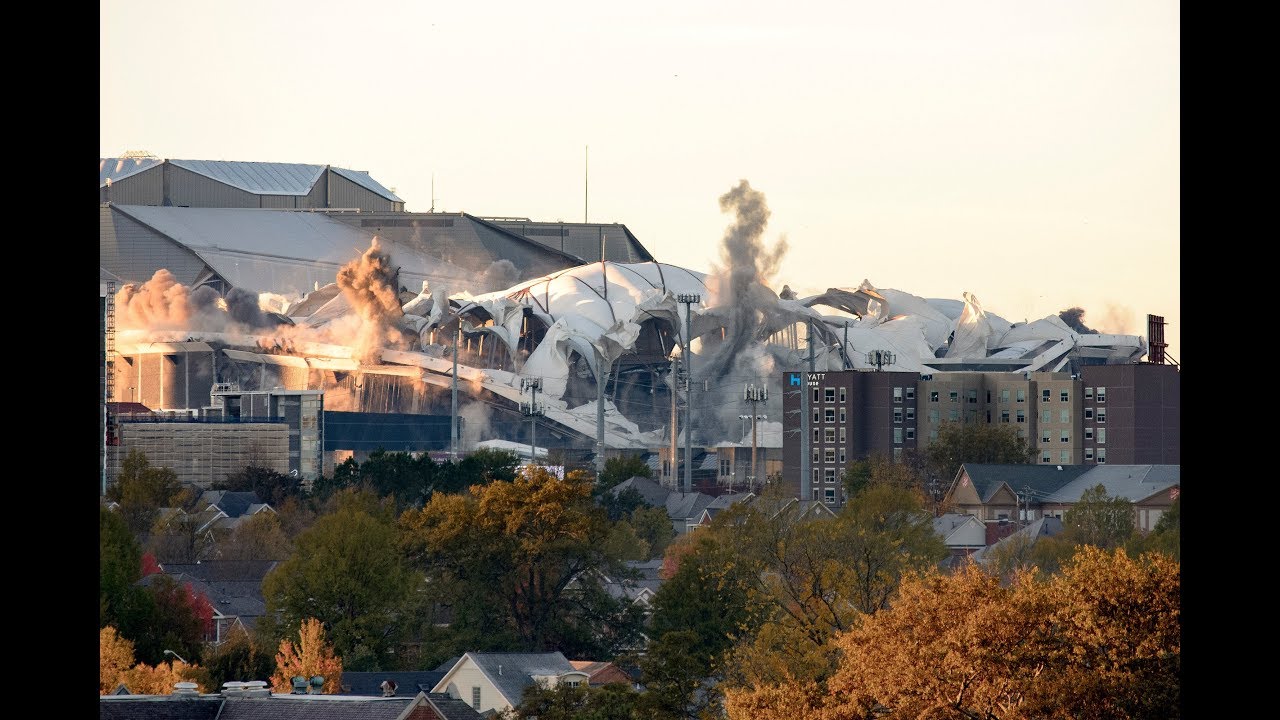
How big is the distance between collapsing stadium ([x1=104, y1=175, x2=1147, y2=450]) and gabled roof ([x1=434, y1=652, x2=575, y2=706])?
104m

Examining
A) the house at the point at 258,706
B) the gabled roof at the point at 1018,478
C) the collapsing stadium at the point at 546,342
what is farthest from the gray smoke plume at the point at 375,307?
the house at the point at 258,706

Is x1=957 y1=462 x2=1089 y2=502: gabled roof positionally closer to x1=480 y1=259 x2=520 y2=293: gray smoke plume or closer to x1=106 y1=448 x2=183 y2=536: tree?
x1=106 y1=448 x2=183 y2=536: tree

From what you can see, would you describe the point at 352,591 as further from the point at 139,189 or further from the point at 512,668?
the point at 139,189

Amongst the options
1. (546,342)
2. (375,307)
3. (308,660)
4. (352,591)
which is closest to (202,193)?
(375,307)

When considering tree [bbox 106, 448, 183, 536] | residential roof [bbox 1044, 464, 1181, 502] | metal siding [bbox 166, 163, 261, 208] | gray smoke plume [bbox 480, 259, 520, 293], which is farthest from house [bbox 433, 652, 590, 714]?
metal siding [bbox 166, 163, 261, 208]

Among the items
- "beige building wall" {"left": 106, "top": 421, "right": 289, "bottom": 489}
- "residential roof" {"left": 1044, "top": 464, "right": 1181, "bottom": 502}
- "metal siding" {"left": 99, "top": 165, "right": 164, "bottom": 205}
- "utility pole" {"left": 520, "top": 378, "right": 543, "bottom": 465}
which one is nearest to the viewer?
"residential roof" {"left": 1044, "top": 464, "right": 1181, "bottom": 502}

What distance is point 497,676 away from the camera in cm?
4197

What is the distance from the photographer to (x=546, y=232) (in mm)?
189875

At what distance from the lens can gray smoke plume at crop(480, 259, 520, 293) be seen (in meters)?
181

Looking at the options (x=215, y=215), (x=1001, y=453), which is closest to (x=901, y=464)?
(x=1001, y=453)

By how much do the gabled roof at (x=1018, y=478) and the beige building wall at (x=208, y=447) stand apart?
3902 cm
